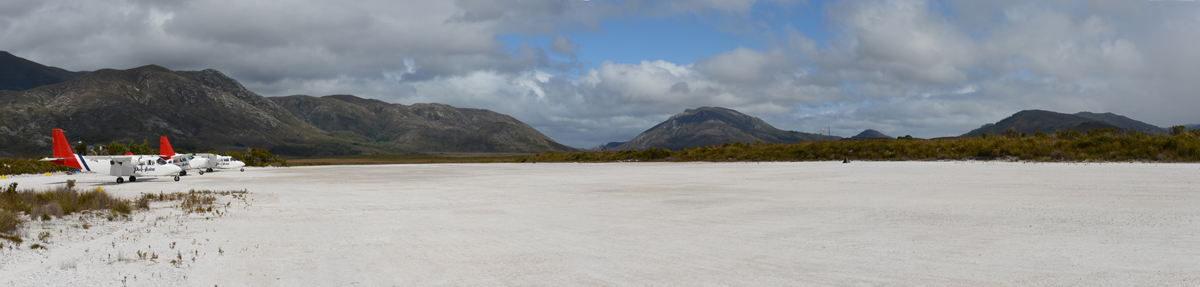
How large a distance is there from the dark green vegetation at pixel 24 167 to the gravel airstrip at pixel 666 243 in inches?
1767

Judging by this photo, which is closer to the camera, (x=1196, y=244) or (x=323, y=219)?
(x=1196, y=244)

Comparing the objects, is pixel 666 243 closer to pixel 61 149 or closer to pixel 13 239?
pixel 13 239

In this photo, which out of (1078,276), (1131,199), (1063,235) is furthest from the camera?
(1131,199)

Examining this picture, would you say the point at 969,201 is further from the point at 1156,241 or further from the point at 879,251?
the point at 879,251

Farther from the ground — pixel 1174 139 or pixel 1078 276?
pixel 1174 139

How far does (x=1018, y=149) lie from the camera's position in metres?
28.0

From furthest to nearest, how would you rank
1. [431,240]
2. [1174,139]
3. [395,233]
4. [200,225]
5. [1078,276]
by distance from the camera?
[1174,139] < [200,225] < [395,233] < [431,240] < [1078,276]

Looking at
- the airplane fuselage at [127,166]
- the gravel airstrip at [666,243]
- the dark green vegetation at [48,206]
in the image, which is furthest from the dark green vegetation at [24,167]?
the gravel airstrip at [666,243]

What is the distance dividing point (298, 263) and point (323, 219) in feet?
15.7

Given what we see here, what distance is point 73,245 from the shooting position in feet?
25.1

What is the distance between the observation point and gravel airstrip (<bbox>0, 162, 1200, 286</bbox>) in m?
5.68

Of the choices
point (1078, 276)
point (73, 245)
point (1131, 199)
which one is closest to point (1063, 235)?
point (1078, 276)

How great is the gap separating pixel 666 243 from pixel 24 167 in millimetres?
58416

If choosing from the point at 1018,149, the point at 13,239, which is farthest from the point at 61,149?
the point at 1018,149
